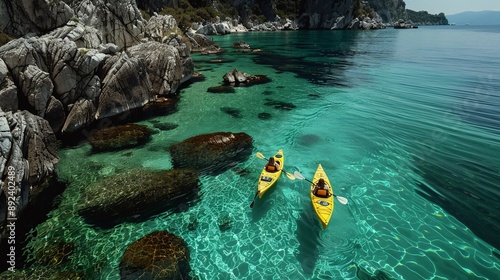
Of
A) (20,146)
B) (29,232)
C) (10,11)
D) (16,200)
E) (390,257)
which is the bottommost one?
(390,257)

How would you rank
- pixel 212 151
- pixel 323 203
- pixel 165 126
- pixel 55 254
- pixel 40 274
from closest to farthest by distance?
pixel 40 274
pixel 55 254
pixel 323 203
pixel 212 151
pixel 165 126

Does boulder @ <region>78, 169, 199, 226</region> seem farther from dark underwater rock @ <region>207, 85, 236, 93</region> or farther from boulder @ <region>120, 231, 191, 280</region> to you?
dark underwater rock @ <region>207, 85, 236, 93</region>

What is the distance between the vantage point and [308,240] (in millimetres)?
13922

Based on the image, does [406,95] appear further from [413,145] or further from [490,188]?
[490,188]

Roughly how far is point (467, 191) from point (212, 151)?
18098 millimetres

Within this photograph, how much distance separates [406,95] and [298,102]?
15.6 metres

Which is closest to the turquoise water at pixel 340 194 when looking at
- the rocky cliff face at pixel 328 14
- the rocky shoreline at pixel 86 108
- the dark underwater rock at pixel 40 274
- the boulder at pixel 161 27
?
the dark underwater rock at pixel 40 274

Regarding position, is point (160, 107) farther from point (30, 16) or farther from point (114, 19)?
point (114, 19)

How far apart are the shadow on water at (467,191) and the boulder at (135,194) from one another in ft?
→ 52.3

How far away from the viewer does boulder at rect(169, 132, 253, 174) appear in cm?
2044

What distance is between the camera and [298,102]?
35.8m

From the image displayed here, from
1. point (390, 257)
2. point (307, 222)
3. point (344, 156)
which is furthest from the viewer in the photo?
point (344, 156)

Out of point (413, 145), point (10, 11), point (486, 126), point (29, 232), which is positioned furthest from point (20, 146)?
point (486, 126)

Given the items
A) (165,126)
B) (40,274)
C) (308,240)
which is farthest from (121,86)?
(308,240)
